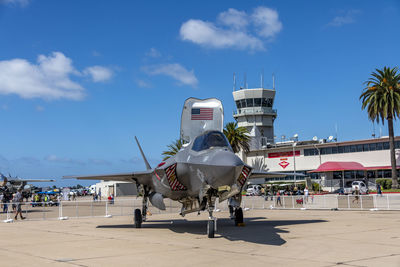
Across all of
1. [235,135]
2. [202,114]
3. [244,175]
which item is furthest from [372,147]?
[244,175]

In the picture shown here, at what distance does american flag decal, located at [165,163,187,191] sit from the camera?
→ 13.3 metres

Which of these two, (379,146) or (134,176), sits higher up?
(379,146)

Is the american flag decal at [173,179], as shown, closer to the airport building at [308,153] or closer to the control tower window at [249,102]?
the airport building at [308,153]

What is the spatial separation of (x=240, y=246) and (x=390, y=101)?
4432 centimetres

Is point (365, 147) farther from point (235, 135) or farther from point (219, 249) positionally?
point (219, 249)

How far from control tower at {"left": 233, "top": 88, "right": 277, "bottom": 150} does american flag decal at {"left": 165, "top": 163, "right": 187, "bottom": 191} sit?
62.7 meters

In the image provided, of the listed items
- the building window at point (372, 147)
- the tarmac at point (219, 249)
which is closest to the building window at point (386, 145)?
the building window at point (372, 147)

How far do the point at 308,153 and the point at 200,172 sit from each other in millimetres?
55070

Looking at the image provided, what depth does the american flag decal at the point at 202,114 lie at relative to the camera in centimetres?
1549

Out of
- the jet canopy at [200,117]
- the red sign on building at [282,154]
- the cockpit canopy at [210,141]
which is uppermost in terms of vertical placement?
the red sign on building at [282,154]

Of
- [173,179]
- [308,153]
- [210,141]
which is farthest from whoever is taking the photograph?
[308,153]

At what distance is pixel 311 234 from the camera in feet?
41.4

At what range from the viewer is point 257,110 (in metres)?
77.2

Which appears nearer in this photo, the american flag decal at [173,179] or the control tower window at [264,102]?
the american flag decal at [173,179]
